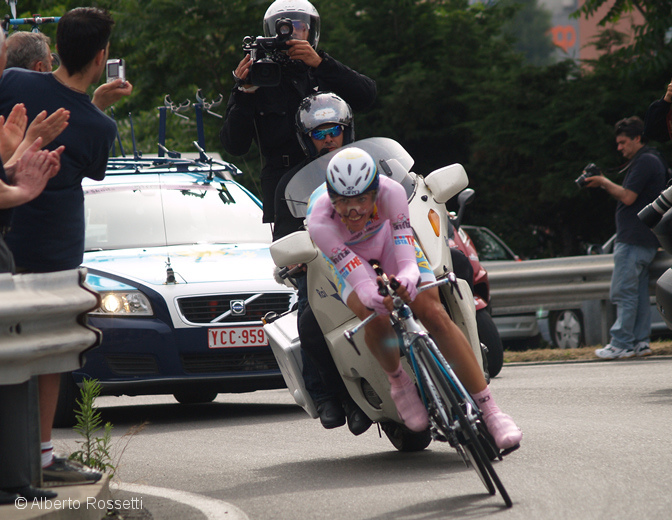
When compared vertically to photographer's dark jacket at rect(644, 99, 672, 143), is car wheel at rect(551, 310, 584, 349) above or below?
below

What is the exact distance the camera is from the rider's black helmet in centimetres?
676

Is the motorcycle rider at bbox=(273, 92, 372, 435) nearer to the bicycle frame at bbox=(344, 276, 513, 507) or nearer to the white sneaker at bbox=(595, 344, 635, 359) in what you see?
the bicycle frame at bbox=(344, 276, 513, 507)

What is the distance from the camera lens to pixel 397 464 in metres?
6.46

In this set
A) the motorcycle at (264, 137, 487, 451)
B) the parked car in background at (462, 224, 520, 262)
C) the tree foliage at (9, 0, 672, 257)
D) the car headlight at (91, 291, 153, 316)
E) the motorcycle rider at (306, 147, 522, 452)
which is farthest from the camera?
the tree foliage at (9, 0, 672, 257)

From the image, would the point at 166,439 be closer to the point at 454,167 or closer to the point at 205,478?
the point at 205,478

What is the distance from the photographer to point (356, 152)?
19.0ft

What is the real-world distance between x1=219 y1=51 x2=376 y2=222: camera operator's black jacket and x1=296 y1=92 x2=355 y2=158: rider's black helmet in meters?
0.54

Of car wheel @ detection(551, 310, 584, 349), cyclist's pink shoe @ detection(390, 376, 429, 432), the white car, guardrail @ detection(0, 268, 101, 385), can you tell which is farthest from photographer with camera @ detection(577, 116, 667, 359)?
guardrail @ detection(0, 268, 101, 385)

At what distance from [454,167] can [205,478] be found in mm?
2125

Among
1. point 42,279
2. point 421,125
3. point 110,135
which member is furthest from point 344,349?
point 421,125

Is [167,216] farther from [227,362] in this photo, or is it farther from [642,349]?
[642,349]

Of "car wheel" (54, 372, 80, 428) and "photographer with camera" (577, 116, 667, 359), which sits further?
"photographer with camera" (577, 116, 667, 359)

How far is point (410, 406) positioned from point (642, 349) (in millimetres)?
6507

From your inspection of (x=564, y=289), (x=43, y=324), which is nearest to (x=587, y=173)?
(x=564, y=289)
